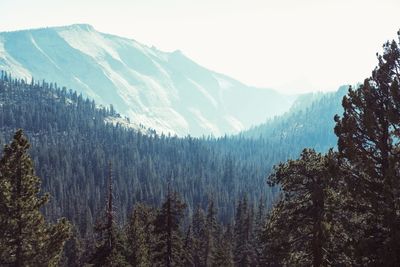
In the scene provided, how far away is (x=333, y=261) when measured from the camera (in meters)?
23.8

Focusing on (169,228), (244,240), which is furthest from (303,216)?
(244,240)

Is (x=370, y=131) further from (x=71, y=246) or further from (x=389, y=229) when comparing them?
(x=71, y=246)

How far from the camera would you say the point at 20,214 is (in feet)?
77.4

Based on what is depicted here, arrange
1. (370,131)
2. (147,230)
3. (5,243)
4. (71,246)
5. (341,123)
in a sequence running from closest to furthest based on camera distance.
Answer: (370,131)
(341,123)
(5,243)
(147,230)
(71,246)

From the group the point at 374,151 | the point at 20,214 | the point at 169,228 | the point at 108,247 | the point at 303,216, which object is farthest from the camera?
the point at 169,228

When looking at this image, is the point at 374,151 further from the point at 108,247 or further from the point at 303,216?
the point at 108,247

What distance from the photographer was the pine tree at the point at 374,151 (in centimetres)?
1780

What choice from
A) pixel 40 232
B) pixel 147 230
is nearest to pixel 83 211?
pixel 147 230

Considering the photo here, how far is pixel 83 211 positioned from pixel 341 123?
12180 centimetres

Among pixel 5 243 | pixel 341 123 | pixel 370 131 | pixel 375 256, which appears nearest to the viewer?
pixel 375 256

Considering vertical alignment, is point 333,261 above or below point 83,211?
below

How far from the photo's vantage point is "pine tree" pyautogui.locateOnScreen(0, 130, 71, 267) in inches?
923

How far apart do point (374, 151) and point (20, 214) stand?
17.2 metres

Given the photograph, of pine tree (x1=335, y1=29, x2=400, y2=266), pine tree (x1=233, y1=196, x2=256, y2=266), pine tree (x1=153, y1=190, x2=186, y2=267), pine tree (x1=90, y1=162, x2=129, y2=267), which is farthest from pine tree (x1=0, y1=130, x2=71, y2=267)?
pine tree (x1=233, y1=196, x2=256, y2=266)
